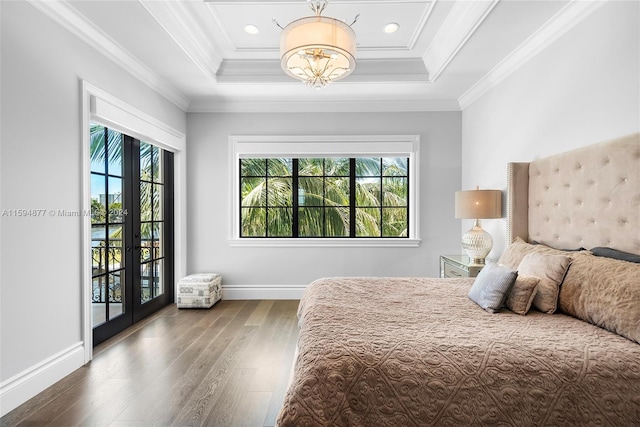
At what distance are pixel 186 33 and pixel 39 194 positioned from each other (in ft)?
5.67

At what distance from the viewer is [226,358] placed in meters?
2.63

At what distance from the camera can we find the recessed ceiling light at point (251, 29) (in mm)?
2959

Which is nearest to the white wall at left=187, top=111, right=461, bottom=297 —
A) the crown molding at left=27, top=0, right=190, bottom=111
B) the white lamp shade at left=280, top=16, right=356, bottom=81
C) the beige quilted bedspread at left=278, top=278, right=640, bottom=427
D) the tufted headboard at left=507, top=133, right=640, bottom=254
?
the crown molding at left=27, top=0, right=190, bottom=111

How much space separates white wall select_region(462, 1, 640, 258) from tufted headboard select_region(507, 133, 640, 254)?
0.56ft

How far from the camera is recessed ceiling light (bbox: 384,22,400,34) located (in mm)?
2945

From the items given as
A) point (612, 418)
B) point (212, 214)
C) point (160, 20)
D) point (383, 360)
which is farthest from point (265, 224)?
point (612, 418)

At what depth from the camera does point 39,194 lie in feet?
7.14

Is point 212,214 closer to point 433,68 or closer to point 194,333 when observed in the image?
point 194,333

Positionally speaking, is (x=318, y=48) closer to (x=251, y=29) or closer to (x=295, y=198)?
(x=251, y=29)

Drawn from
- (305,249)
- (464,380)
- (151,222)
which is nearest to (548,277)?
(464,380)

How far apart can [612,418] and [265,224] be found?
3.84m

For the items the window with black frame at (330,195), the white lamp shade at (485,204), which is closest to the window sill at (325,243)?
the window with black frame at (330,195)

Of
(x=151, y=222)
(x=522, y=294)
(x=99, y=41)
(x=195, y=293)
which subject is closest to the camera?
(x=522, y=294)

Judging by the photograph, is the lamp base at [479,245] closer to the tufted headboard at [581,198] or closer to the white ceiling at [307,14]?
the tufted headboard at [581,198]
